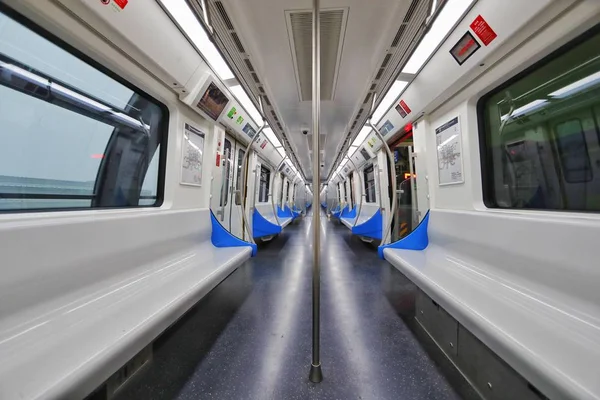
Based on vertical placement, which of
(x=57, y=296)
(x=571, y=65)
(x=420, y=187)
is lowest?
(x=57, y=296)

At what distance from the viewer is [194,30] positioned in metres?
1.56

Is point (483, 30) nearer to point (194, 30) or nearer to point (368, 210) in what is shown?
point (194, 30)

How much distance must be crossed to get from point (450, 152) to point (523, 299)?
1.43 metres

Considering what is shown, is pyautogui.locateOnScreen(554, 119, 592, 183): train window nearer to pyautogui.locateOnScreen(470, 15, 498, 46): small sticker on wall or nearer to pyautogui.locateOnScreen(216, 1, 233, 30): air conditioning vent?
pyautogui.locateOnScreen(470, 15, 498, 46): small sticker on wall

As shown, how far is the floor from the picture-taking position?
1161 millimetres

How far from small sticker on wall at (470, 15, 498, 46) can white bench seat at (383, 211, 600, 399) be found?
117 cm

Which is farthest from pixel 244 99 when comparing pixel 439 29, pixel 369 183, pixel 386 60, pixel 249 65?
pixel 369 183

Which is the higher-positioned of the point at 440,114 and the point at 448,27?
the point at 448,27

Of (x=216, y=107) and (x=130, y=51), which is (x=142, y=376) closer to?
(x=130, y=51)

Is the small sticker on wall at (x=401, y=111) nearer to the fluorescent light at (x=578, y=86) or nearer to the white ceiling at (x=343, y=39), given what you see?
the white ceiling at (x=343, y=39)

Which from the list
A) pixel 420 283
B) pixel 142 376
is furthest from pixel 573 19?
pixel 142 376

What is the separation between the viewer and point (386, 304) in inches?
85.0

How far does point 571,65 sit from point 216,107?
282cm

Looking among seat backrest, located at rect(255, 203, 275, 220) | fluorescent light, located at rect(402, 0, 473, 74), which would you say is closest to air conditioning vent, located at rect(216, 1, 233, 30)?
fluorescent light, located at rect(402, 0, 473, 74)
